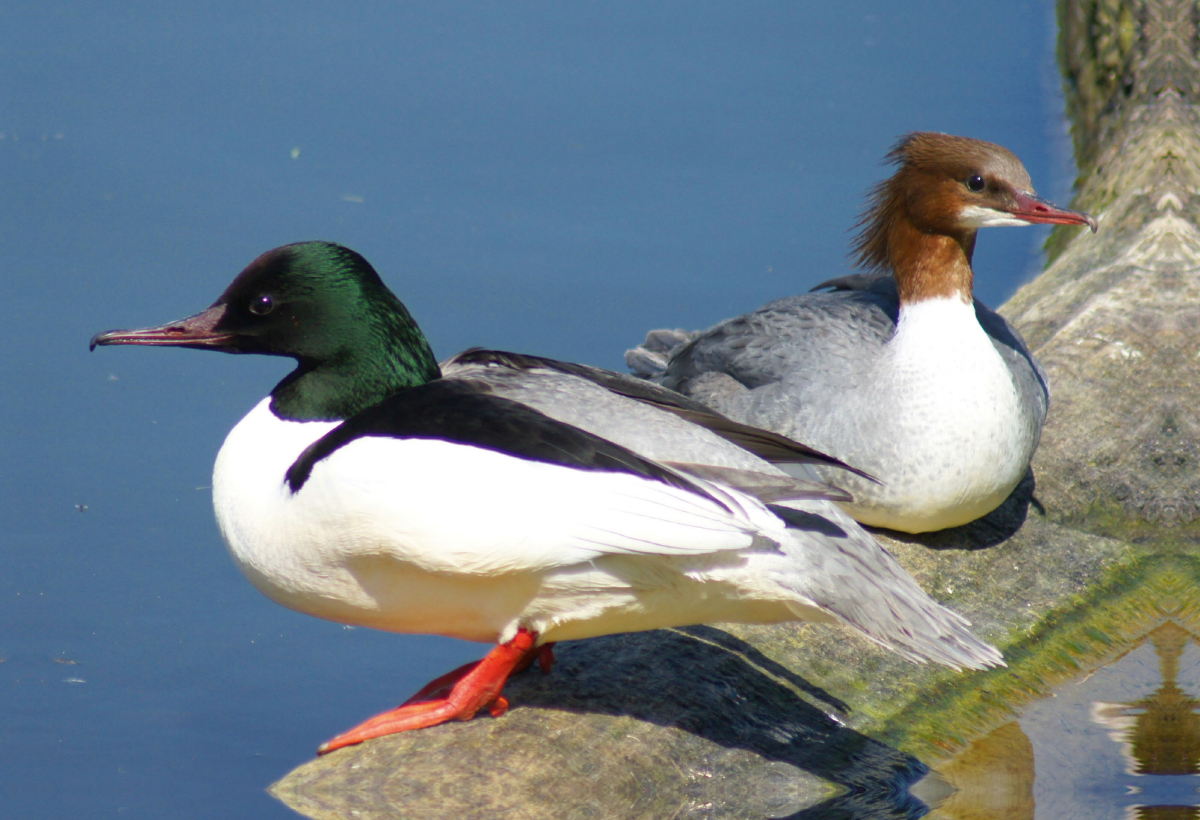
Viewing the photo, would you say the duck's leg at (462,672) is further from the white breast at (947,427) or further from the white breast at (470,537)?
the white breast at (947,427)

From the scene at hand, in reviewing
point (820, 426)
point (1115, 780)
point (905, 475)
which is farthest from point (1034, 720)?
point (820, 426)

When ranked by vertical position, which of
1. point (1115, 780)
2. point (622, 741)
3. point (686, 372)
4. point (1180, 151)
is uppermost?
point (1180, 151)

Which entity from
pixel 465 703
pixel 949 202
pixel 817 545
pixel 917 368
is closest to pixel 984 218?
pixel 949 202

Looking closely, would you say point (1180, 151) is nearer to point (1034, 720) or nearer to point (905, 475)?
point (905, 475)

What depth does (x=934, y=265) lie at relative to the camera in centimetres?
427

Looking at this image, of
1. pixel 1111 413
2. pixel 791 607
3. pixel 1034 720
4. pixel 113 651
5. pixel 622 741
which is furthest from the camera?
pixel 1111 413

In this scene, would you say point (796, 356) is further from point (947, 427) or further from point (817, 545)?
point (817, 545)

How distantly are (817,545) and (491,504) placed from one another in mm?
794

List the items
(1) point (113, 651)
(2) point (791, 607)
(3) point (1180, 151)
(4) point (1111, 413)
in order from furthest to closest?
(3) point (1180, 151), (4) point (1111, 413), (1) point (113, 651), (2) point (791, 607)

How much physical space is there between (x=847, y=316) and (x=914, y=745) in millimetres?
1611

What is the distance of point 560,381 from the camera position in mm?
3328

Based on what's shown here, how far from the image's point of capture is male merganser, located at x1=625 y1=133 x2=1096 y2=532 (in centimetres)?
411

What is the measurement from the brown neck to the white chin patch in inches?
2.6

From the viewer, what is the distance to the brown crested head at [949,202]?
13.5 ft
